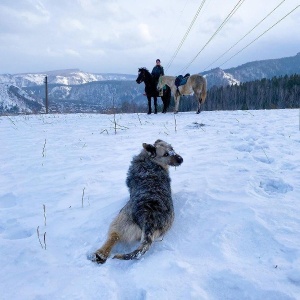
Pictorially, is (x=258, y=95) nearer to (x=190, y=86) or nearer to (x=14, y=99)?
(x=190, y=86)

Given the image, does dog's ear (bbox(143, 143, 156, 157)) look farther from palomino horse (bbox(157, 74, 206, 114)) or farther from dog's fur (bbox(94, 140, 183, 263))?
palomino horse (bbox(157, 74, 206, 114))

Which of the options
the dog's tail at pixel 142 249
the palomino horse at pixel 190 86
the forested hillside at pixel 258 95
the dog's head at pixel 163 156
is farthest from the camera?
the forested hillside at pixel 258 95

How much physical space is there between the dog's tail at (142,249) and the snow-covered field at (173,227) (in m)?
0.06

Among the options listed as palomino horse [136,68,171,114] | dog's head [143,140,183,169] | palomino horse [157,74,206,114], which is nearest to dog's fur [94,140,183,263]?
dog's head [143,140,183,169]

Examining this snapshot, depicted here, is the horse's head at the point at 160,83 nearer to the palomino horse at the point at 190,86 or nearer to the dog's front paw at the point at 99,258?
the palomino horse at the point at 190,86

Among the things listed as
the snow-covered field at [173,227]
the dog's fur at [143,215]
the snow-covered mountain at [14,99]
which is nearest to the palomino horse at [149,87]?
the snow-covered field at [173,227]

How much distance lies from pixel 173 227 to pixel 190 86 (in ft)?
42.5

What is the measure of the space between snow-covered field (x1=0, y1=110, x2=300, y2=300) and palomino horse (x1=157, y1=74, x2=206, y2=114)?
8694 mm

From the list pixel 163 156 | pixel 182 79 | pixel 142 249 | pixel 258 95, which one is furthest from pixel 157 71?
pixel 258 95

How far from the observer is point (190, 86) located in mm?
15367

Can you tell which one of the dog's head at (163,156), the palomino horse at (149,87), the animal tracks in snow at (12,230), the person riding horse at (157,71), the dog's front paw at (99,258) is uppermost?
the person riding horse at (157,71)

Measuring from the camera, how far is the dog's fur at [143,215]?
9.28 ft

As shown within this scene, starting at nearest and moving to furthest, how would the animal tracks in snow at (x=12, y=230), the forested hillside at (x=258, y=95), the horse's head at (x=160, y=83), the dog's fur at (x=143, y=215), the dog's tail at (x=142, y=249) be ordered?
the dog's tail at (x=142, y=249)
the dog's fur at (x=143, y=215)
the animal tracks in snow at (x=12, y=230)
the horse's head at (x=160, y=83)
the forested hillside at (x=258, y=95)

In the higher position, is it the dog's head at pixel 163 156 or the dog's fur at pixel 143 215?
the dog's head at pixel 163 156
